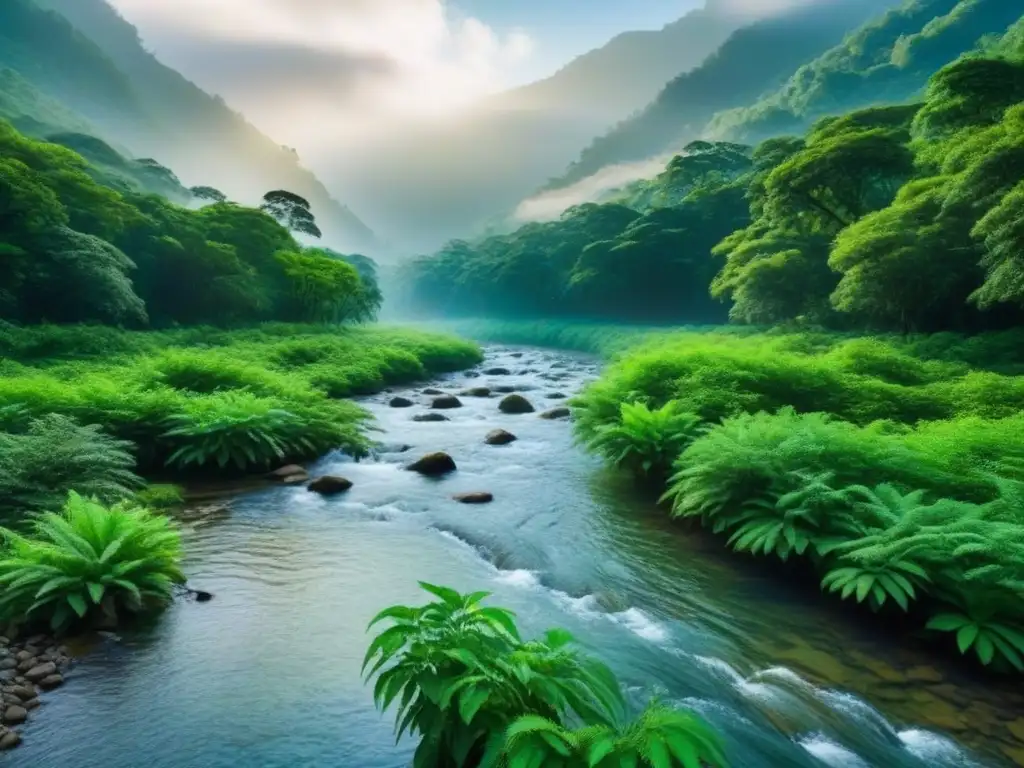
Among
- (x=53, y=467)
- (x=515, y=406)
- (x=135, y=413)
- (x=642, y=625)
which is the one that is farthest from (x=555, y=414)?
(x=53, y=467)

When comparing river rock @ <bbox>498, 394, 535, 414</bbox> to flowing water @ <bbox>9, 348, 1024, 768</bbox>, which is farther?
river rock @ <bbox>498, 394, 535, 414</bbox>

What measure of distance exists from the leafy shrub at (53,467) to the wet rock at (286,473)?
298 centimetres

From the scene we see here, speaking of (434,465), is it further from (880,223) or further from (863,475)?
(880,223)

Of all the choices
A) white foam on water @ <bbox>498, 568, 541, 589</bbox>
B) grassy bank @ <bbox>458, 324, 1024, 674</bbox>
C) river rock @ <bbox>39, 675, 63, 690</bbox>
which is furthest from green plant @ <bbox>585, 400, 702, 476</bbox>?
river rock @ <bbox>39, 675, 63, 690</bbox>

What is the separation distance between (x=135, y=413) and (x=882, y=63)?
4879 inches

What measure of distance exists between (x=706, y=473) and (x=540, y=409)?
42.6 ft

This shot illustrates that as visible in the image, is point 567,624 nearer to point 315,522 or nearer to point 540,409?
point 315,522

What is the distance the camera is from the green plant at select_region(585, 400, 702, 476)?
12266mm

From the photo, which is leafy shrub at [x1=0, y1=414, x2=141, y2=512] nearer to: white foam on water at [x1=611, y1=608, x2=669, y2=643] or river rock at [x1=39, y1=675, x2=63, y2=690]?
river rock at [x1=39, y1=675, x2=63, y2=690]

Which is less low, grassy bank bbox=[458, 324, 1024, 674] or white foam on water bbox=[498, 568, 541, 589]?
grassy bank bbox=[458, 324, 1024, 674]

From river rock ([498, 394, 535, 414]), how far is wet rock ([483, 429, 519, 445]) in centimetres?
428

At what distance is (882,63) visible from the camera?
3944 inches

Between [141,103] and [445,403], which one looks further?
[141,103]

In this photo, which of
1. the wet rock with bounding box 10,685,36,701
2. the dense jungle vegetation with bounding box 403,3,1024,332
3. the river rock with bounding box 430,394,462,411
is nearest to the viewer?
the wet rock with bounding box 10,685,36,701
